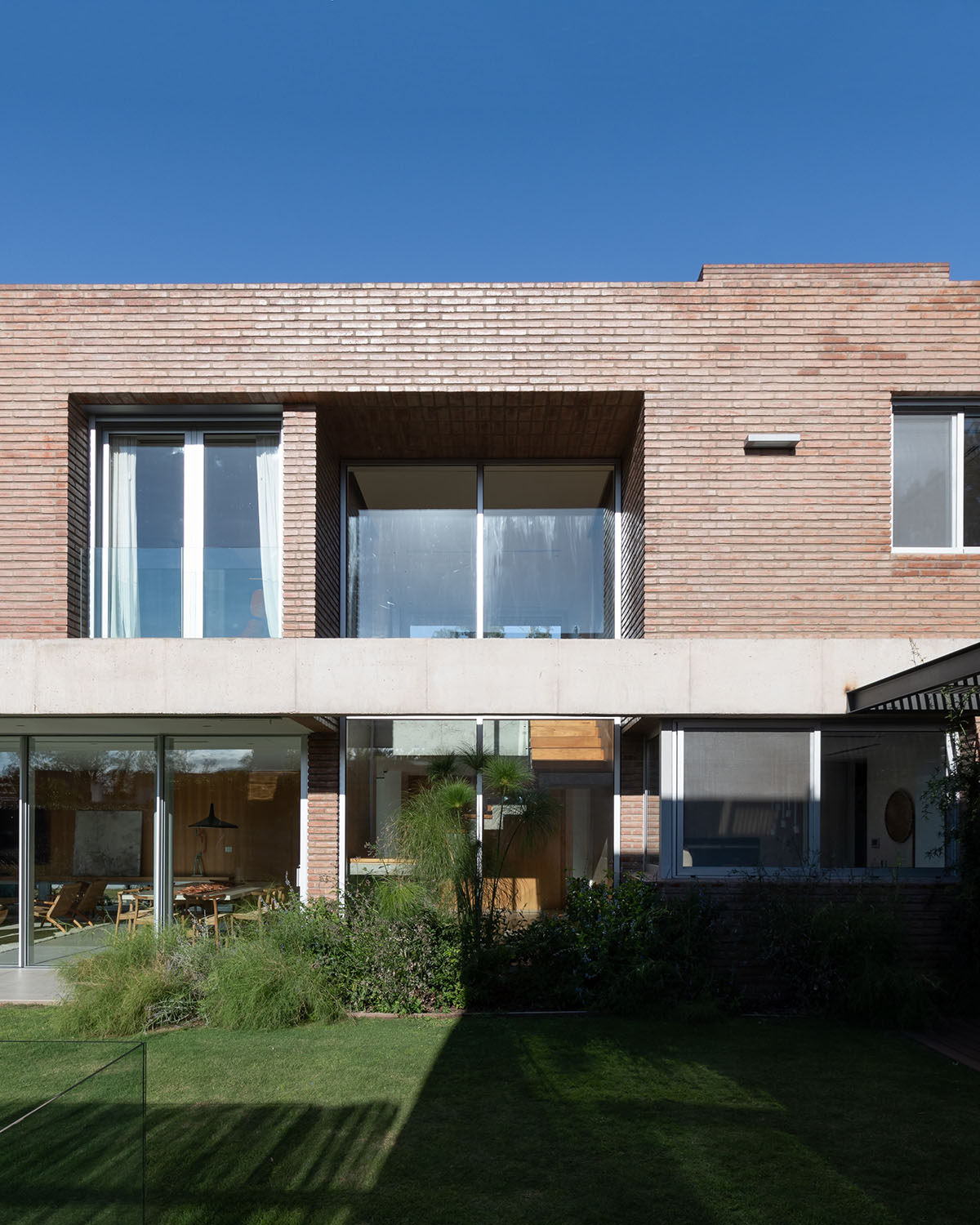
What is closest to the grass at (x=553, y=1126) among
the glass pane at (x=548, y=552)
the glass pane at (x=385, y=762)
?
the glass pane at (x=385, y=762)

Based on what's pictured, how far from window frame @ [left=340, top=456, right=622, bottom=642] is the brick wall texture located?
145 centimetres

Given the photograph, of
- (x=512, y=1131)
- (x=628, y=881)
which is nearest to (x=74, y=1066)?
(x=512, y=1131)

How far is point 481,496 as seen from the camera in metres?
13.2

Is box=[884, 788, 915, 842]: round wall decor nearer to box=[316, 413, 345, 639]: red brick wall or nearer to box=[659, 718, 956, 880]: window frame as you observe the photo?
box=[659, 718, 956, 880]: window frame

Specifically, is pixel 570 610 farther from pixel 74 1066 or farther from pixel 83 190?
pixel 83 190

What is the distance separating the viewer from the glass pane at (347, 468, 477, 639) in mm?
12758

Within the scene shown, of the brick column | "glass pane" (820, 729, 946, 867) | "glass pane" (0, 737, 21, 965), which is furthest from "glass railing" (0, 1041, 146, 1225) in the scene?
"glass pane" (0, 737, 21, 965)

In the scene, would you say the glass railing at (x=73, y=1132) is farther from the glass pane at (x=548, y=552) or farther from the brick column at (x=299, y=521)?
the glass pane at (x=548, y=552)

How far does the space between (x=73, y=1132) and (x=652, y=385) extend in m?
9.42

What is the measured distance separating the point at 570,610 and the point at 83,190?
10.4 metres

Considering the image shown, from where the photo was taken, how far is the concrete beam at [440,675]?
10.1m

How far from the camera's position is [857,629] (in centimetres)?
1090

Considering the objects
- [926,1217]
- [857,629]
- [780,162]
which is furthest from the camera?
[780,162]

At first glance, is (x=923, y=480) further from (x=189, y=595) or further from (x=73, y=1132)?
(x=73, y=1132)
